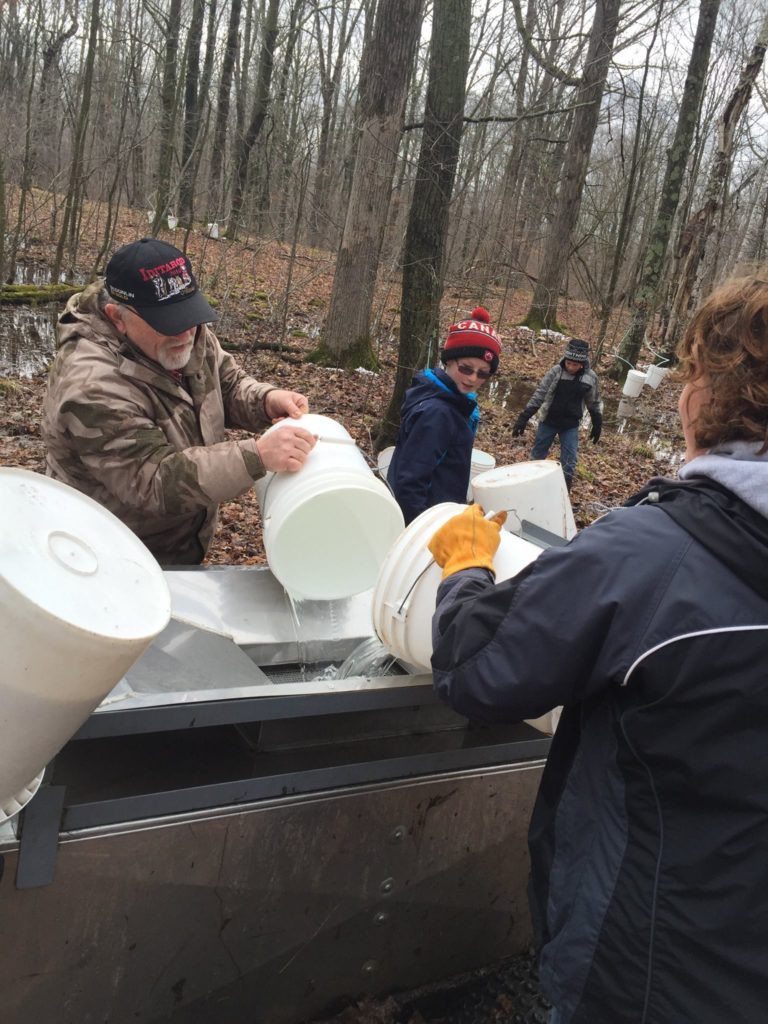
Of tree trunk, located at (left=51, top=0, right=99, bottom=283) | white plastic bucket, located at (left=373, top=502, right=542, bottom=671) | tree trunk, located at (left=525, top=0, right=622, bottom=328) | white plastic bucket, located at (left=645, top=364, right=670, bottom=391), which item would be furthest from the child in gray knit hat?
tree trunk, located at (left=51, top=0, right=99, bottom=283)

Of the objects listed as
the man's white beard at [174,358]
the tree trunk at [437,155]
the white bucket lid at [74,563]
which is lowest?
the white bucket lid at [74,563]

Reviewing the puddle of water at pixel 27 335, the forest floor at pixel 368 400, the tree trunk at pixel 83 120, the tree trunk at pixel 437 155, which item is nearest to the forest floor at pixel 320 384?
the forest floor at pixel 368 400

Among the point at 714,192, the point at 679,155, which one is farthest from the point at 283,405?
the point at 679,155

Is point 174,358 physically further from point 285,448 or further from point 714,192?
point 714,192

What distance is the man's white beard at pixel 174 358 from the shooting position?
2420mm

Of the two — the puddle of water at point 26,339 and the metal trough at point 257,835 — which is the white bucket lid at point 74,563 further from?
the puddle of water at point 26,339

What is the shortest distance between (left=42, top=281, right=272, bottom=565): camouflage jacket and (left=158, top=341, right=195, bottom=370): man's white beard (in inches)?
1.1

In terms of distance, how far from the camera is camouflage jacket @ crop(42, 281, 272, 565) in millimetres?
2229

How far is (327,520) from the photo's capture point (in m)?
2.49

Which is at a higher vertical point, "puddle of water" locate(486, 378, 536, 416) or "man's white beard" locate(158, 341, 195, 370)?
"man's white beard" locate(158, 341, 195, 370)

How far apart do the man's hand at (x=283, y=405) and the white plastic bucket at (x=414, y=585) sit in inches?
38.2

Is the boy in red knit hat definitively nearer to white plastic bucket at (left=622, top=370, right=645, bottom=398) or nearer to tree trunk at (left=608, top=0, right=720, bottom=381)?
white plastic bucket at (left=622, top=370, right=645, bottom=398)

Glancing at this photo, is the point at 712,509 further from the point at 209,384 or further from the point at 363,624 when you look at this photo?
the point at 209,384

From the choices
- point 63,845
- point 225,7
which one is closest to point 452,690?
point 63,845
